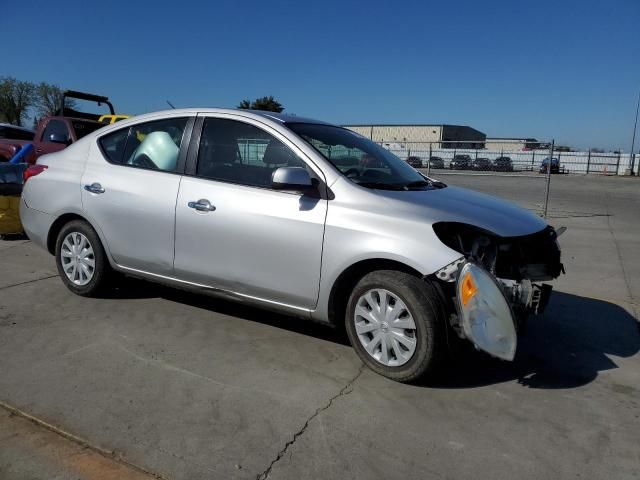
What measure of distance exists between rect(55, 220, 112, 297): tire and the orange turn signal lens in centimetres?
315

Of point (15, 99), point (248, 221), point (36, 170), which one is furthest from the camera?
point (15, 99)

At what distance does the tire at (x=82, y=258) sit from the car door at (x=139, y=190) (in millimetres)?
156

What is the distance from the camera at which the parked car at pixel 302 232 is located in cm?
330

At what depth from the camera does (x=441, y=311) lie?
3.28m

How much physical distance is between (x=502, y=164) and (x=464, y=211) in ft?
45.9

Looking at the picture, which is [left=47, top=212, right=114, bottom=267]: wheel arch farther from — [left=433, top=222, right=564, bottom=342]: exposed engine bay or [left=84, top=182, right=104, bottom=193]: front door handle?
[left=433, top=222, right=564, bottom=342]: exposed engine bay

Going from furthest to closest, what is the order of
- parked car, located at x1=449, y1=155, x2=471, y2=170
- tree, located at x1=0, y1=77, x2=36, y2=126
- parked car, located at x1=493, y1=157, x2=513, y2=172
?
tree, located at x1=0, y1=77, x2=36, y2=126, parked car, located at x1=449, y1=155, x2=471, y2=170, parked car, located at x1=493, y1=157, x2=513, y2=172

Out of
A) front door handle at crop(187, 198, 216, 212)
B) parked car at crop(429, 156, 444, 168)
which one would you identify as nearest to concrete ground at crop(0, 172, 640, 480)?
front door handle at crop(187, 198, 216, 212)

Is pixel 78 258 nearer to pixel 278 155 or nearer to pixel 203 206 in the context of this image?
pixel 203 206

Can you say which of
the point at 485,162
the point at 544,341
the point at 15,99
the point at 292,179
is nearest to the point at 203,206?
the point at 292,179

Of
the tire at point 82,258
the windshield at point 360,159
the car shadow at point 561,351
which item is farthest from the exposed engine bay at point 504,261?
the tire at point 82,258

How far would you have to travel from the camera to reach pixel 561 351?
4148 millimetres

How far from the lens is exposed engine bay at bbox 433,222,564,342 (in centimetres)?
326

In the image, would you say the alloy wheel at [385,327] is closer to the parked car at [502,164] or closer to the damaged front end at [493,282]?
the damaged front end at [493,282]
